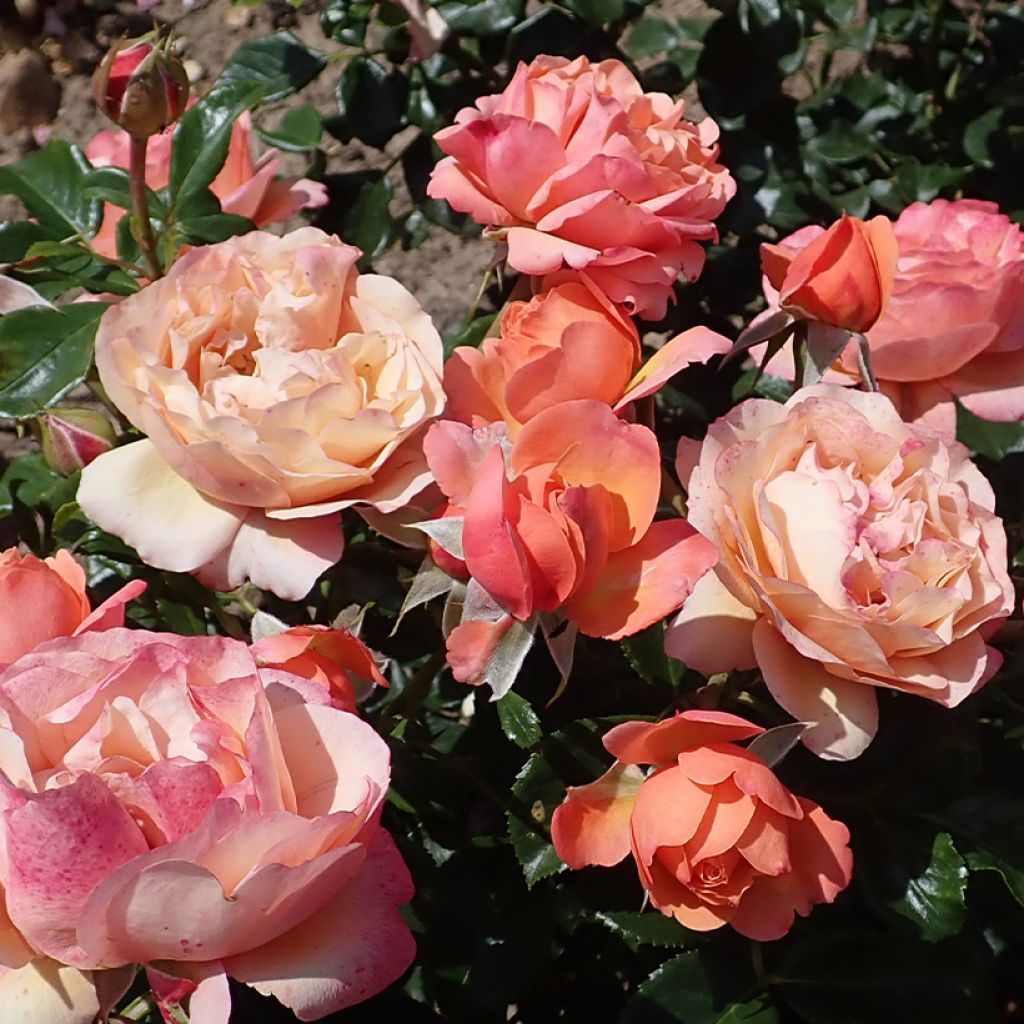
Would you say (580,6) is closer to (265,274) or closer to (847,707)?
(265,274)

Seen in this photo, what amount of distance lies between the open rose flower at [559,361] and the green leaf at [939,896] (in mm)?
399

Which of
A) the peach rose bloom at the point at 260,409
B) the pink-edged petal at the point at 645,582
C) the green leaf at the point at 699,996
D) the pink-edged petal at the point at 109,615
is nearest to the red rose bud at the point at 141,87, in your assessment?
the peach rose bloom at the point at 260,409

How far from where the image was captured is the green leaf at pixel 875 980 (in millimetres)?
878

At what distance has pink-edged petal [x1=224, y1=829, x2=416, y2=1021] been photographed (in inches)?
22.8

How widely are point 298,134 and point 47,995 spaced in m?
1.00

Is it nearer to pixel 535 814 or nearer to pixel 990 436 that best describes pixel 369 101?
pixel 990 436

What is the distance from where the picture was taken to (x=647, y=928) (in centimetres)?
83

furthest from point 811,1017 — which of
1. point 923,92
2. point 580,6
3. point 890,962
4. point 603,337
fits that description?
point 923,92

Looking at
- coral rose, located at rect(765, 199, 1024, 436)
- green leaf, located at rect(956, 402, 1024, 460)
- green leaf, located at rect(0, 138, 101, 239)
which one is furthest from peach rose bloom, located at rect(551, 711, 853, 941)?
green leaf, located at rect(0, 138, 101, 239)

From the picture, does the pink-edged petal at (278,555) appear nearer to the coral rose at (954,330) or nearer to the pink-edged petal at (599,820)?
the pink-edged petal at (599,820)

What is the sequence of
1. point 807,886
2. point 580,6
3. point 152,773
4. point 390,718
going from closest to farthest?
point 152,773 → point 807,886 → point 390,718 → point 580,6

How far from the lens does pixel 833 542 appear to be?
0.72 metres

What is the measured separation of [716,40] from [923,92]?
0.50 m

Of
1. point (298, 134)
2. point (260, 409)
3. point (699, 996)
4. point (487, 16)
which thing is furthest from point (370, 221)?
point (699, 996)
